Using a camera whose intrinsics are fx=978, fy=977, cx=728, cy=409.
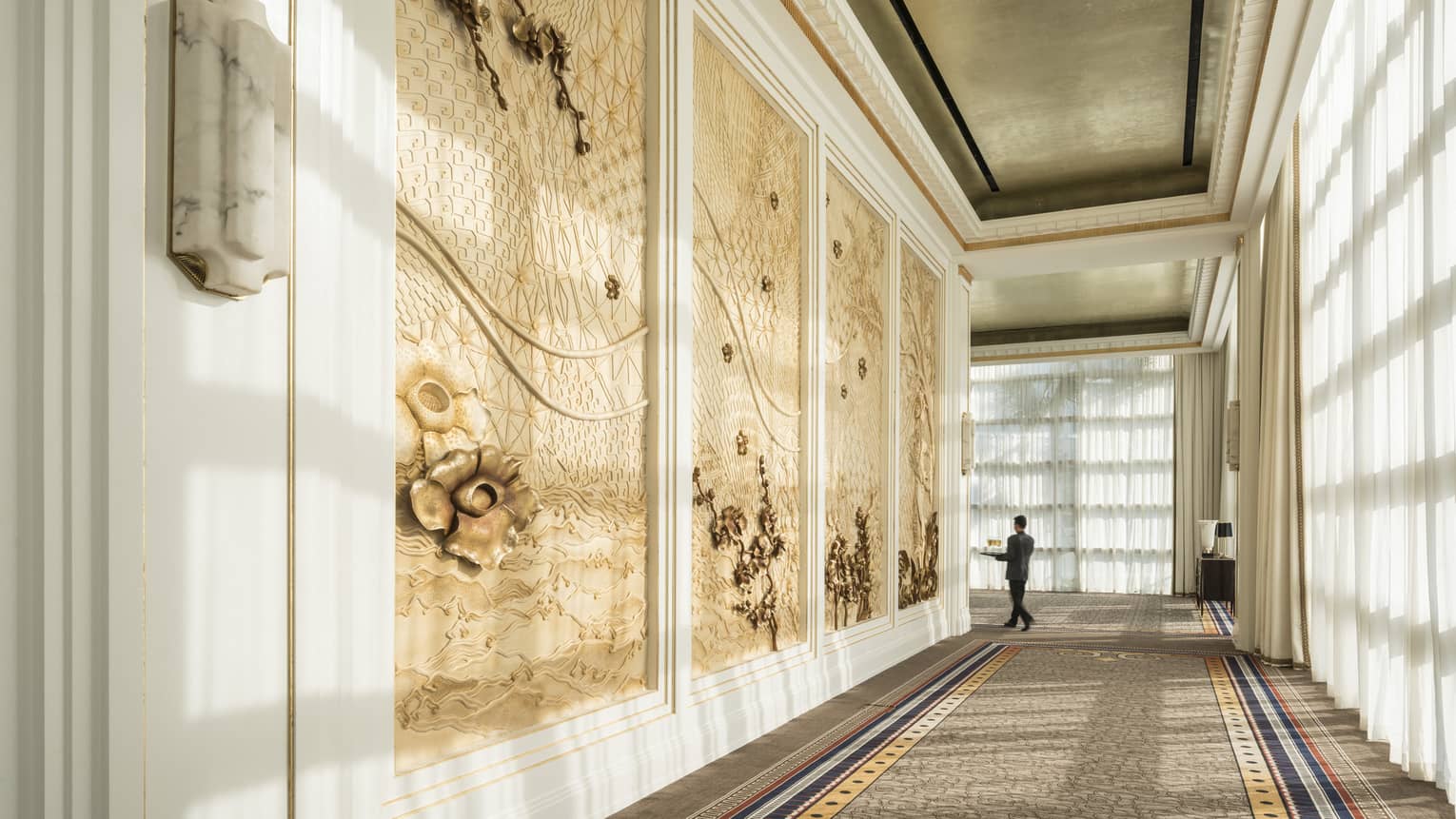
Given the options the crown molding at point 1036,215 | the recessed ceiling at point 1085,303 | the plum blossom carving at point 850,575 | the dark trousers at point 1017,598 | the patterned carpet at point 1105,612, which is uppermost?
the crown molding at point 1036,215

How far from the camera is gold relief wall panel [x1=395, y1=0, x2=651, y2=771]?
289 cm

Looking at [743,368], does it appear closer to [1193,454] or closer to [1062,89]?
[1062,89]

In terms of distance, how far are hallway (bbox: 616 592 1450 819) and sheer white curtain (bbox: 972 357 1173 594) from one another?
834 cm

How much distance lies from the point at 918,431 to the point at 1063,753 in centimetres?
448

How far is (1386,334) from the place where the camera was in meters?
4.69

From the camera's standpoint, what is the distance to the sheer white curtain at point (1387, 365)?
3887mm

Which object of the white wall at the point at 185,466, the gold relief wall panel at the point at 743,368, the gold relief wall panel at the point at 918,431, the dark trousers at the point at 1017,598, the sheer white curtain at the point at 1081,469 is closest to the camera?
the white wall at the point at 185,466

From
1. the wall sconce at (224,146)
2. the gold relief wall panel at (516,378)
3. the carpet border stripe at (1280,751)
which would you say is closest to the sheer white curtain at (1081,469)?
the carpet border stripe at (1280,751)

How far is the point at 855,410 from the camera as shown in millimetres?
7047

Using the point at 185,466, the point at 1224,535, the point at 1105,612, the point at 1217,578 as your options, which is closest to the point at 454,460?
the point at 185,466

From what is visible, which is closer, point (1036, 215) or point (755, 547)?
point (755, 547)

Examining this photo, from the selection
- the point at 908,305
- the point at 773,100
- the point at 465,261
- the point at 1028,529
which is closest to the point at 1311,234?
the point at 908,305

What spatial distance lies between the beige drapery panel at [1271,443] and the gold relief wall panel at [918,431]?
2700mm

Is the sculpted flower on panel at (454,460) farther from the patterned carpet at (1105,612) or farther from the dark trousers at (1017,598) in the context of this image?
the patterned carpet at (1105,612)
